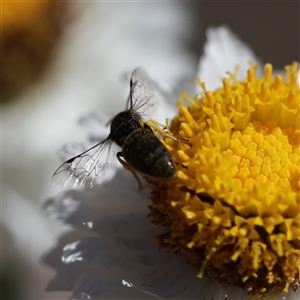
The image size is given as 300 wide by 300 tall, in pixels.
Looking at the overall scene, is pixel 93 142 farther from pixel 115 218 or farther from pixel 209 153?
pixel 209 153

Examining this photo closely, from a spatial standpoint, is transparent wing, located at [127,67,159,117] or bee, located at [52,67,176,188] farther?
transparent wing, located at [127,67,159,117]

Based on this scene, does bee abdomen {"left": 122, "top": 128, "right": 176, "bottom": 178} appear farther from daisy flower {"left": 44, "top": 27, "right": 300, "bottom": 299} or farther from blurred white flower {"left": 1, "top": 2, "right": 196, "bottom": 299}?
blurred white flower {"left": 1, "top": 2, "right": 196, "bottom": 299}

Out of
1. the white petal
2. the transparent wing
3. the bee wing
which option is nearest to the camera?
the bee wing

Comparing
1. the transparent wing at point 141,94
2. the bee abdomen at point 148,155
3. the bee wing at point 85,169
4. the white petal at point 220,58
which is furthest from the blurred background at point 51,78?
the bee abdomen at point 148,155

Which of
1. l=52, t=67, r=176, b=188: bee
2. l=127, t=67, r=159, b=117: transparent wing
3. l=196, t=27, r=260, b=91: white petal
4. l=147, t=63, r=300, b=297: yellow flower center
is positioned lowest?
l=147, t=63, r=300, b=297: yellow flower center

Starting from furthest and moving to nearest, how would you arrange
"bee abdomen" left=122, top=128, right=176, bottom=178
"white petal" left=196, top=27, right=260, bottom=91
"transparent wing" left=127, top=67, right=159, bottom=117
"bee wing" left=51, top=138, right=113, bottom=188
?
1. "white petal" left=196, top=27, right=260, bottom=91
2. "transparent wing" left=127, top=67, right=159, bottom=117
3. "bee wing" left=51, top=138, right=113, bottom=188
4. "bee abdomen" left=122, top=128, right=176, bottom=178

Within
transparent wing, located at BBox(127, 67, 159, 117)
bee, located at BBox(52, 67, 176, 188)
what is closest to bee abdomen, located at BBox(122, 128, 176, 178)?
bee, located at BBox(52, 67, 176, 188)
